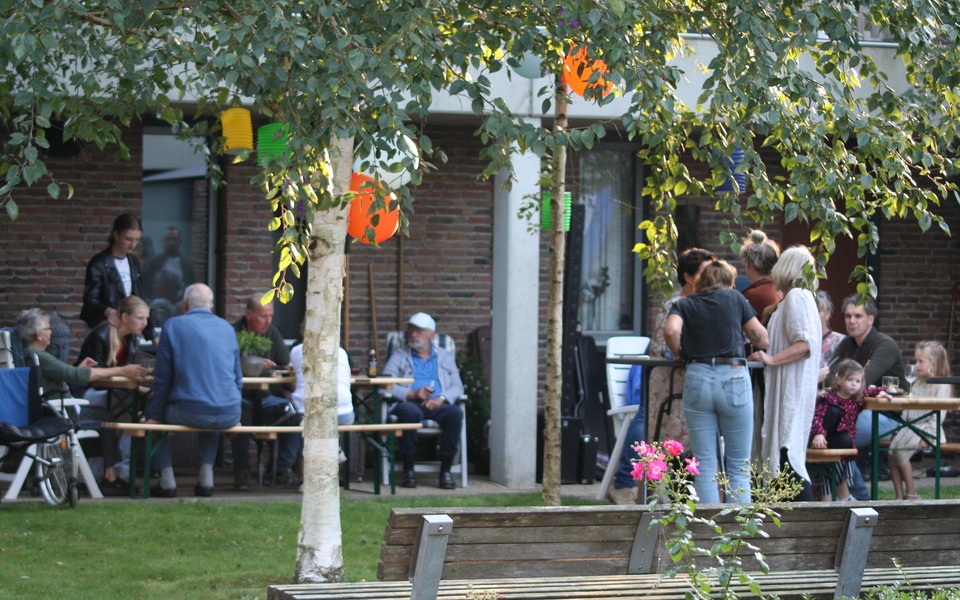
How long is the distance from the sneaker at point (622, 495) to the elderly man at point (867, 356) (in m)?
1.43

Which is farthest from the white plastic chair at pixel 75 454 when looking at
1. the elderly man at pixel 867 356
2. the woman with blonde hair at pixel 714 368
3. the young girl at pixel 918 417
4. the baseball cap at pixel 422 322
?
the young girl at pixel 918 417

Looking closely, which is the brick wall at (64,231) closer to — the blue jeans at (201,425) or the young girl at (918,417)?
the blue jeans at (201,425)

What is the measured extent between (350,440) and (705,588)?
20.2 ft

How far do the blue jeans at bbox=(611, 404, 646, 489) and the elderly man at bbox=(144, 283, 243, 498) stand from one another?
255 centimetres

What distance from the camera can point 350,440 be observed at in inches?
375

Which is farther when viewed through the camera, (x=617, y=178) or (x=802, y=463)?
(x=617, y=178)

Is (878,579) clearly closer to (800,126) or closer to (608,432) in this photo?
(800,126)

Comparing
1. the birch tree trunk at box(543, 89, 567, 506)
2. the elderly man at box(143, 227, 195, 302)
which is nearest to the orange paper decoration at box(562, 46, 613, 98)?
the birch tree trunk at box(543, 89, 567, 506)

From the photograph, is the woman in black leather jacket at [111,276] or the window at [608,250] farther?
the window at [608,250]

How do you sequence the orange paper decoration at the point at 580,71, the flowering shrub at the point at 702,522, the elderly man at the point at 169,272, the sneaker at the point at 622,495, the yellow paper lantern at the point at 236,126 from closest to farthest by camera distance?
1. the flowering shrub at the point at 702,522
2. the orange paper decoration at the point at 580,71
3. the yellow paper lantern at the point at 236,126
4. the sneaker at the point at 622,495
5. the elderly man at the point at 169,272

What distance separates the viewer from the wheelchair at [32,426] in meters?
7.75

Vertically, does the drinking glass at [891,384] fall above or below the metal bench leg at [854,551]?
above

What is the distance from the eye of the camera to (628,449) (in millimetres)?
8609

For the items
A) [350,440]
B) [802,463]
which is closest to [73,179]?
[350,440]
